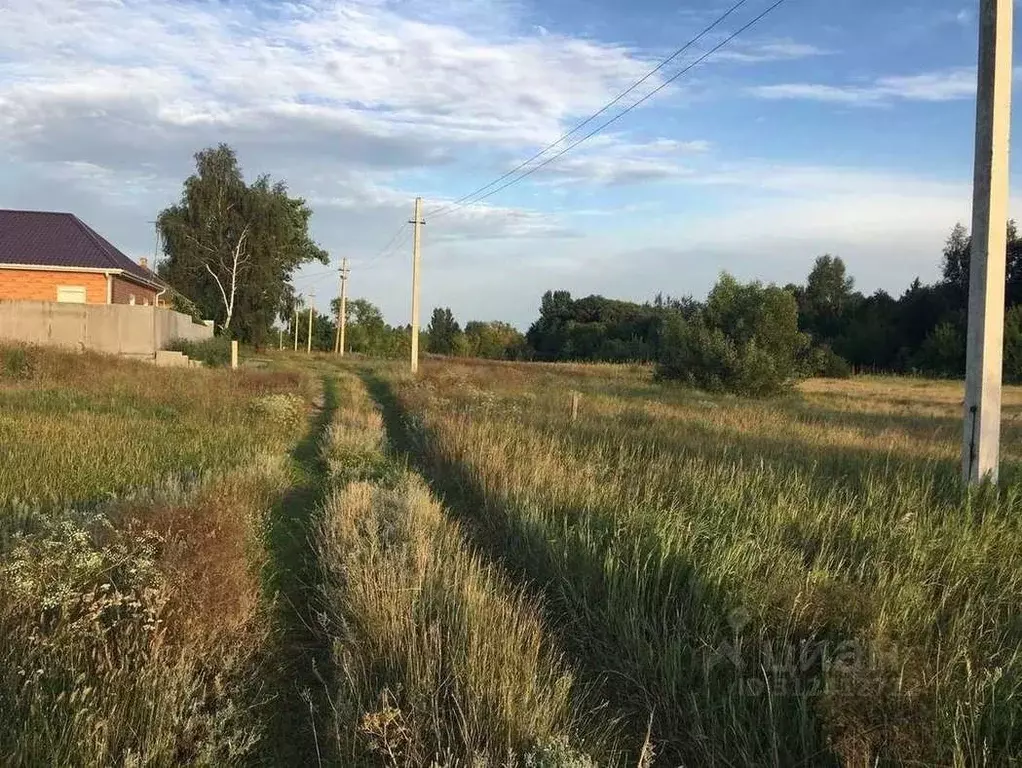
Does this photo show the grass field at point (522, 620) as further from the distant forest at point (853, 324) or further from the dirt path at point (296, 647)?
the distant forest at point (853, 324)

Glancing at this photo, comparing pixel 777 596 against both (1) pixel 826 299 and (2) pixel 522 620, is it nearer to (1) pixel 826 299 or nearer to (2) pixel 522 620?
(2) pixel 522 620

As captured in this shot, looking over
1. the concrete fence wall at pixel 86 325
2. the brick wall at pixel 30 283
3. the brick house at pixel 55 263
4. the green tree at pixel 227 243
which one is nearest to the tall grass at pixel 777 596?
the concrete fence wall at pixel 86 325

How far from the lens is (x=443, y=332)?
107125 mm

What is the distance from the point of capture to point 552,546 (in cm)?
538

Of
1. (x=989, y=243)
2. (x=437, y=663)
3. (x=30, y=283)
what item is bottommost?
(x=437, y=663)

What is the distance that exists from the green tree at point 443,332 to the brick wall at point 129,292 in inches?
2424

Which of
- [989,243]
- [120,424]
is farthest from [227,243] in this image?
[989,243]

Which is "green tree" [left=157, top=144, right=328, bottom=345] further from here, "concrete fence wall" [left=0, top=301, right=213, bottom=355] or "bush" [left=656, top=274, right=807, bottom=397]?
"bush" [left=656, top=274, right=807, bottom=397]

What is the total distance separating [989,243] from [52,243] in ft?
111

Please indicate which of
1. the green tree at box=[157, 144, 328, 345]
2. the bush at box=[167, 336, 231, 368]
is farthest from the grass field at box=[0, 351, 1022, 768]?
the green tree at box=[157, 144, 328, 345]

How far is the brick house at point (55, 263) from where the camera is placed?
29875mm

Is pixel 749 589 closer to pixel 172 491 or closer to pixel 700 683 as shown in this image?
pixel 700 683

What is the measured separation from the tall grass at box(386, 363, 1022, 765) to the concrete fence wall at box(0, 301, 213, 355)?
22.8 meters

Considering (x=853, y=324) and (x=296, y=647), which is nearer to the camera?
(x=296, y=647)
